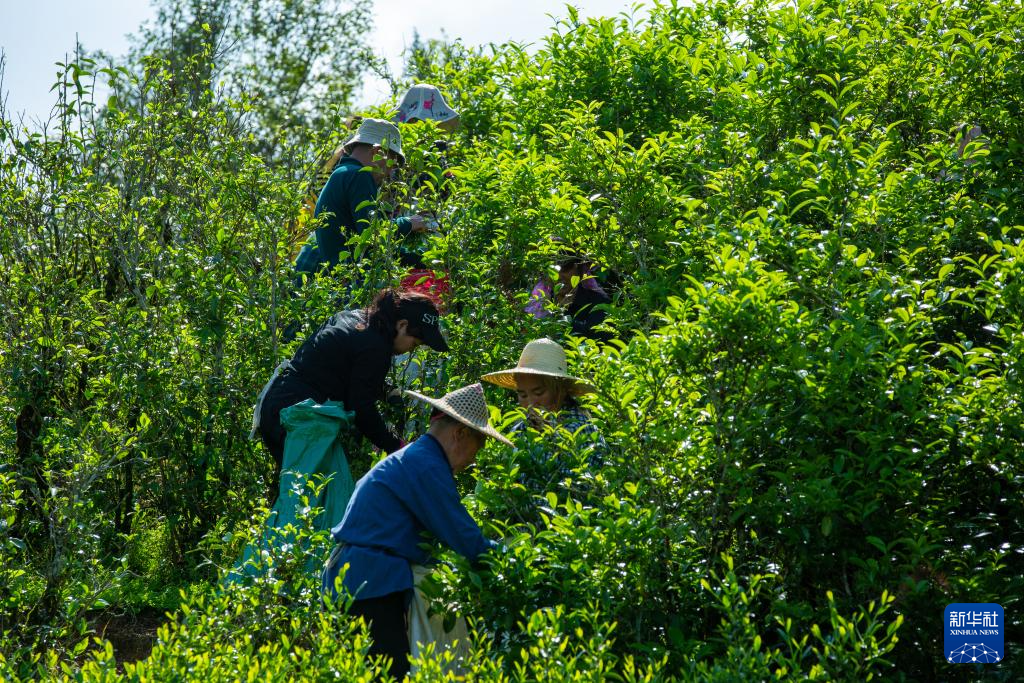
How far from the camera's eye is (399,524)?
15.3ft

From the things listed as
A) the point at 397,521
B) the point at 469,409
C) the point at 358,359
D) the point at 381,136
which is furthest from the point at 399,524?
the point at 381,136

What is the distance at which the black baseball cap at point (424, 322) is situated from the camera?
595cm

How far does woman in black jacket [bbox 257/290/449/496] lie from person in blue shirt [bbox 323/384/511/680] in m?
1.22

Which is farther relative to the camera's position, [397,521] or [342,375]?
[342,375]

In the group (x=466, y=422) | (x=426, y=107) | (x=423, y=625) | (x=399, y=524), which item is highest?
(x=426, y=107)

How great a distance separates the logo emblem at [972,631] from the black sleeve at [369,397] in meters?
3.00

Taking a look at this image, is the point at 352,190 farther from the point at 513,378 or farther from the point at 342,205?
the point at 513,378

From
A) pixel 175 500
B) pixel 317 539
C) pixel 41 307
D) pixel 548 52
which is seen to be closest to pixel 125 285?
pixel 41 307

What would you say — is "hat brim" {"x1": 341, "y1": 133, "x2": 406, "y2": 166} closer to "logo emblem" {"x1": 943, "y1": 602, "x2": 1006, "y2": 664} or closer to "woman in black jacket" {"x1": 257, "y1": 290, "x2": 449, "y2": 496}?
"woman in black jacket" {"x1": 257, "y1": 290, "x2": 449, "y2": 496}

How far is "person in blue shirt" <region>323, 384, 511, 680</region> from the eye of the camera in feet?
14.9

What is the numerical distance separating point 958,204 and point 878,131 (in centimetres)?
56

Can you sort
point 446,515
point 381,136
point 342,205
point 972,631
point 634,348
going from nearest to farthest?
point 972,631 < point 634,348 < point 446,515 < point 381,136 < point 342,205

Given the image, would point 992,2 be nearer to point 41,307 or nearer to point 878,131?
point 878,131

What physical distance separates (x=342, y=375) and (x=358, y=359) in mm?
144
